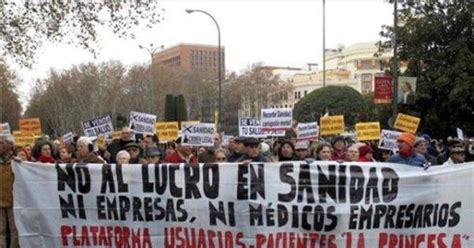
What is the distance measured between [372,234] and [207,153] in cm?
466

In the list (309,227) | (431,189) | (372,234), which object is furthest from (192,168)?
(431,189)

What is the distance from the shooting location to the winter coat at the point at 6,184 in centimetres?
727

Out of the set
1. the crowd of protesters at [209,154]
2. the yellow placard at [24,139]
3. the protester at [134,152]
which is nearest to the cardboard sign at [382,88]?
the yellow placard at [24,139]

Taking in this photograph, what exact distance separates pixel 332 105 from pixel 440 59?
31.4 meters

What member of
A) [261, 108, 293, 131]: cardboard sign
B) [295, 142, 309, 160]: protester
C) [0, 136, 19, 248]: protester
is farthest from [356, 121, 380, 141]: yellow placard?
[0, 136, 19, 248]: protester

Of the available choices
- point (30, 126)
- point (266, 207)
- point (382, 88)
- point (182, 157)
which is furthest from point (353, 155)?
point (382, 88)

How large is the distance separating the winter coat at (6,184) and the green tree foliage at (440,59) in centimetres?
2193

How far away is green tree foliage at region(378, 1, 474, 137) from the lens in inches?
1061

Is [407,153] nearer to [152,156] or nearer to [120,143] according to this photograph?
[152,156]

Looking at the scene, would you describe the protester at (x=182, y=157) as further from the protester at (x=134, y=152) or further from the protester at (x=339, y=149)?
the protester at (x=339, y=149)

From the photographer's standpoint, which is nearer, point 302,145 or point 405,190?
point 405,190

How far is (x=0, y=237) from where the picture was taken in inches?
288

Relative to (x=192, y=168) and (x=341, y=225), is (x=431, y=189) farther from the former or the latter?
(x=192, y=168)

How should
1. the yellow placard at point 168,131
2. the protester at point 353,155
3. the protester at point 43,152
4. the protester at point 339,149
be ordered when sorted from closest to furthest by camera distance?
1. the protester at point 353,155
2. the protester at point 43,152
3. the protester at point 339,149
4. the yellow placard at point 168,131
